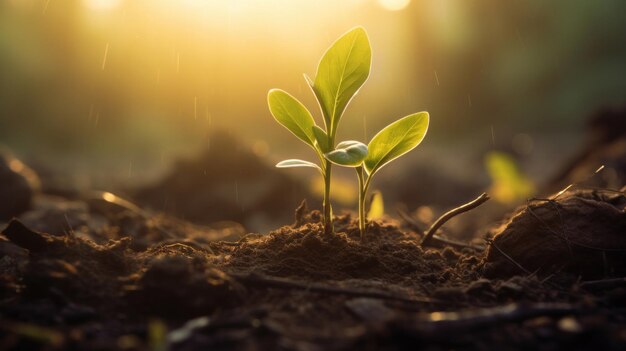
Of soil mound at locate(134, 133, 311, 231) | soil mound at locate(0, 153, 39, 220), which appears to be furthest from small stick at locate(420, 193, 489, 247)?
soil mound at locate(0, 153, 39, 220)

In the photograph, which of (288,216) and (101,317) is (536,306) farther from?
(288,216)

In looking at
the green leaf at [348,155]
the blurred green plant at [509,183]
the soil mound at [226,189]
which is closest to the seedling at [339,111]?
the green leaf at [348,155]

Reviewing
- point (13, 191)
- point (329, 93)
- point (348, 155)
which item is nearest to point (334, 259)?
point (348, 155)

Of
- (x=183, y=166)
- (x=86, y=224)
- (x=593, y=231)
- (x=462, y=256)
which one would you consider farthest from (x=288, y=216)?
(x=593, y=231)

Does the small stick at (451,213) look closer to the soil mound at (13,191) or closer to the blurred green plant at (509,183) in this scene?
the blurred green plant at (509,183)

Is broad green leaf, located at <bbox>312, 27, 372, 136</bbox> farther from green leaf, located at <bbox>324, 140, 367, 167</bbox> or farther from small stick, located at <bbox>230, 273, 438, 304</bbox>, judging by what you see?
small stick, located at <bbox>230, 273, 438, 304</bbox>

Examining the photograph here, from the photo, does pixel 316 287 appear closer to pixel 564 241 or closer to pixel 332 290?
pixel 332 290
